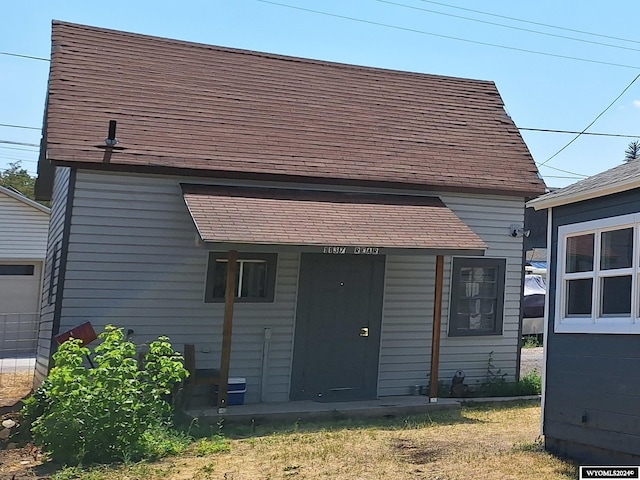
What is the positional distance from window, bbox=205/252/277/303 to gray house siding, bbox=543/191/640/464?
175 inches

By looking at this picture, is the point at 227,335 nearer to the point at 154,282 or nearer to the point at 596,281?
the point at 154,282

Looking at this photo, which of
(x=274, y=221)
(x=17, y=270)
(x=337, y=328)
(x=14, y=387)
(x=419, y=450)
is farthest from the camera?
(x=17, y=270)

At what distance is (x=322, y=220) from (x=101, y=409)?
4158 mm

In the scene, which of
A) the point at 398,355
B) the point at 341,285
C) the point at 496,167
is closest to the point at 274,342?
the point at 341,285

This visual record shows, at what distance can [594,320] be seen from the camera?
7246mm

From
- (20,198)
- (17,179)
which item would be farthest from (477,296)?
(17,179)

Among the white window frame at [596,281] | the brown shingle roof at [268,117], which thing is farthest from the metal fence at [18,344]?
the white window frame at [596,281]

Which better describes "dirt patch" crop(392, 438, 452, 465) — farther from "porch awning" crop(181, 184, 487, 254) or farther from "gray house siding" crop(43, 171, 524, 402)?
"gray house siding" crop(43, 171, 524, 402)

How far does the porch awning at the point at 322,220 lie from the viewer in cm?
950

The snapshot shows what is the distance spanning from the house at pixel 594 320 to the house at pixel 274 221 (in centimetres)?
253

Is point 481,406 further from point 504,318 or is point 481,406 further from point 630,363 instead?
point 630,363

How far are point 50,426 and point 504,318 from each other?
780 centimetres

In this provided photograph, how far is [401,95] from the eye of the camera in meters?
14.0

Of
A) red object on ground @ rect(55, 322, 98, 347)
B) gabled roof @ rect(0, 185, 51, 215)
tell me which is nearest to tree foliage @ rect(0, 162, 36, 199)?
gabled roof @ rect(0, 185, 51, 215)
